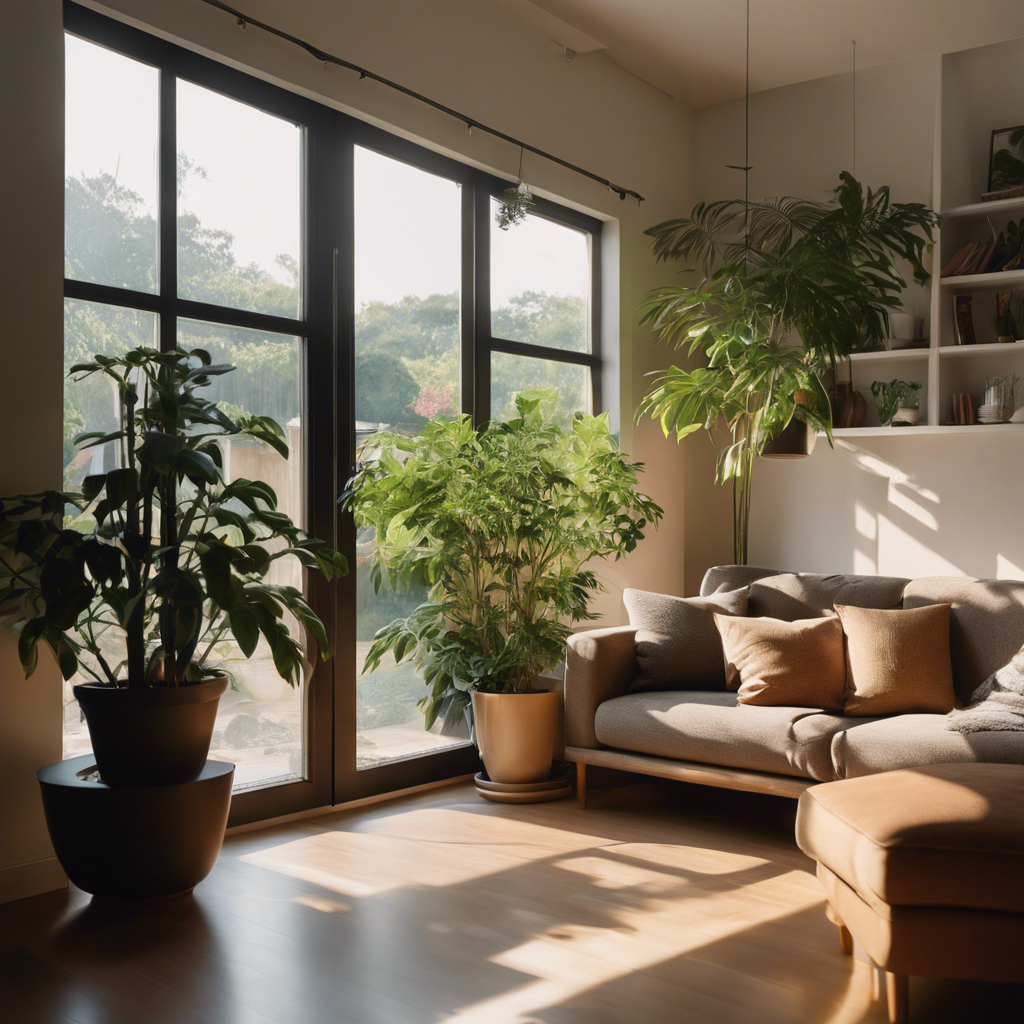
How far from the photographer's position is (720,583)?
169 inches

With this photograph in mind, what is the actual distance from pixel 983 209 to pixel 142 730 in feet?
13.4

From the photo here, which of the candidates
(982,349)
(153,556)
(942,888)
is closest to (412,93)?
(153,556)

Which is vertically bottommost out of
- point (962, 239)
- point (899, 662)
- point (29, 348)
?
point (899, 662)

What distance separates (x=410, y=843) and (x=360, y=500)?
47.0 inches

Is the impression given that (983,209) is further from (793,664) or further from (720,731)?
(720,731)

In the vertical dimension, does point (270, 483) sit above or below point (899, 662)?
above

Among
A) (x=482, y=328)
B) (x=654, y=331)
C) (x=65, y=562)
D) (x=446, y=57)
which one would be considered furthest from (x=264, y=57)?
(x=654, y=331)

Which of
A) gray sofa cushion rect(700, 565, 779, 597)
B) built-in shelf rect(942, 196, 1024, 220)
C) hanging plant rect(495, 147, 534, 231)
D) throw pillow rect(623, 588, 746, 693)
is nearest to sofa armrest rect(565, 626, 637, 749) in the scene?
throw pillow rect(623, 588, 746, 693)

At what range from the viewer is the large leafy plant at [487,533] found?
3.76 metres

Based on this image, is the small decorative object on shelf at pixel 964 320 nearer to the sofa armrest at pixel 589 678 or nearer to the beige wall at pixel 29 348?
the sofa armrest at pixel 589 678

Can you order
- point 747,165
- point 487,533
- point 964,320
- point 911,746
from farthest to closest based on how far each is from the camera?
1. point 747,165
2. point 964,320
3. point 487,533
4. point 911,746

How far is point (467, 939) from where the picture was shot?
A: 2.58 meters

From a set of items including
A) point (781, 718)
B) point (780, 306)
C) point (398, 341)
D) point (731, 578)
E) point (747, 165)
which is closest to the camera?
point (781, 718)

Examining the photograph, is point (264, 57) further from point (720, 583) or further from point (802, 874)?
point (802, 874)
